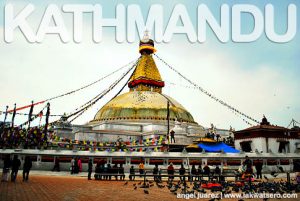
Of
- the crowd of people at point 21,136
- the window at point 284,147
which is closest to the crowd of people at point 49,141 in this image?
the crowd of people at point 21,136

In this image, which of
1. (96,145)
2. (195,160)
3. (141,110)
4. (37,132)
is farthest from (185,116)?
(37,132)

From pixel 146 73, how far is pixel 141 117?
1179 cm

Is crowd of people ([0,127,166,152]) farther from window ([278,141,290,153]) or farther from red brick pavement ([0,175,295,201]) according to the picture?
red brick pavement ([0,175,295,201])

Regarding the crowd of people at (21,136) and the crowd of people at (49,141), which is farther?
the crowd of people at (21,136)

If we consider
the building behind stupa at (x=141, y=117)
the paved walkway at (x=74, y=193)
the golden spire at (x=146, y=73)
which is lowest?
the paved walkway at (x=74, y=193)

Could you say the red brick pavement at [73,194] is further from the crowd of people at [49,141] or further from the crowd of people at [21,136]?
the crowd of people at [21,136]

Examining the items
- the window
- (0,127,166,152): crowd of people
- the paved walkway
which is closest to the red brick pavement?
the paved walkway

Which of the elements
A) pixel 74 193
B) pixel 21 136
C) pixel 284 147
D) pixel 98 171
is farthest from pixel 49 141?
pixel 284 147

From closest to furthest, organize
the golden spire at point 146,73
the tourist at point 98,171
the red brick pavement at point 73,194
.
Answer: the red brick pavement at point 73,194, the tourist at point 98,171, the golden spire at point 146,73

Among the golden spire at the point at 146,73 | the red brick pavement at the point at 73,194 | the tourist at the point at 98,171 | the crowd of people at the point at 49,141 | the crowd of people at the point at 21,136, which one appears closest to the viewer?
the red brick pavement at the point at 73,194

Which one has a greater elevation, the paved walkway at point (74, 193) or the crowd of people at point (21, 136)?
the crowd of people at point (21, 136)

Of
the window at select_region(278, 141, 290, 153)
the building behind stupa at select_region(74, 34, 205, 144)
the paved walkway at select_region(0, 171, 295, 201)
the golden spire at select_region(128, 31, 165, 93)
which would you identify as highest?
the golden spire at select_region(128, 31, 165, 93)

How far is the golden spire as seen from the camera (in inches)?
1849

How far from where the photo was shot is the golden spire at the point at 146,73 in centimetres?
4697
